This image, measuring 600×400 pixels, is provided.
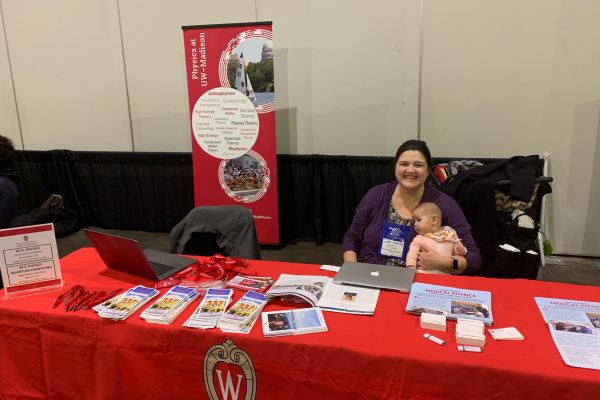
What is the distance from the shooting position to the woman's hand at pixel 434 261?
6.49 ft

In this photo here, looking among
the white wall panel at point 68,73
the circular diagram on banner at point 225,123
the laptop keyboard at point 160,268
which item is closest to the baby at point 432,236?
the laptop keyboard at point 160,268

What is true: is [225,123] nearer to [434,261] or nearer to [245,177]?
[245,177]

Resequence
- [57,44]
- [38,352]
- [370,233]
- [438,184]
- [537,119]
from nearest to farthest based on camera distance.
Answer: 1. [38,352]
2. [370,233]
3. [438,184]
4. [537,119]
5. [57,44]

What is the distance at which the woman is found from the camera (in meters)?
2.09

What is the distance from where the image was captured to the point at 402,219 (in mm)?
2160

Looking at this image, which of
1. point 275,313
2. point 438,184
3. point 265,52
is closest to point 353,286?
point 275,313

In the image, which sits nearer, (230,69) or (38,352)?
(38,352)

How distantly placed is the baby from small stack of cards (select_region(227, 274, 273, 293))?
0.67 metres

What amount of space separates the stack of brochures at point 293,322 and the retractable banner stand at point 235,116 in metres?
2.62

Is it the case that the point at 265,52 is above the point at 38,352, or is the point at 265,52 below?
above

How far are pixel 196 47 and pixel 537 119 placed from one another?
295 cm

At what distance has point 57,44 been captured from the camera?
16.1 feet

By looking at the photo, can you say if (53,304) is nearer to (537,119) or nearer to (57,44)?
(537,119)

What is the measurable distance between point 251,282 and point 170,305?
32 cm
